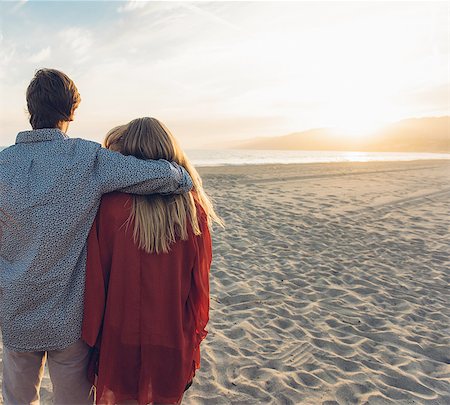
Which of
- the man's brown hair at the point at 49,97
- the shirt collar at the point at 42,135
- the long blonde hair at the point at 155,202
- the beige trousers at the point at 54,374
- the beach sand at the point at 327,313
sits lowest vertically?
the beach sand at the point at 327,313

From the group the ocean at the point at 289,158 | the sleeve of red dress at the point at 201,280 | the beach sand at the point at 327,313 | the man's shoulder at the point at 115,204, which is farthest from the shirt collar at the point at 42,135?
the ocean at the point at 289,158

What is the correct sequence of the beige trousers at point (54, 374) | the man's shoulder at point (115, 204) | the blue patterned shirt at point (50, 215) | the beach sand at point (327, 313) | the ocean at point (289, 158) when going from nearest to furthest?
the blue patterned shirt at point (50, 215) → the man's shoulder at point (115, 204) → the beige trousers at point (54, 374) → the beach sand at point (327, 313) → the ocean at point (289, 158)

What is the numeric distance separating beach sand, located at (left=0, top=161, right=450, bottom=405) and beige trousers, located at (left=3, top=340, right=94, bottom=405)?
4.10 feet

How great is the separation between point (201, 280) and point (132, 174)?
2.17 feet

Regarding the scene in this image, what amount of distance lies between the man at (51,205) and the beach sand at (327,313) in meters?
1.70

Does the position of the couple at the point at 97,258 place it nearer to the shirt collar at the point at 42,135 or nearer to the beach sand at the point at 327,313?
the shirt collar at the point at 42,135

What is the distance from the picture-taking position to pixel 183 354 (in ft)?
6.13

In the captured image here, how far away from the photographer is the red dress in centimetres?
168

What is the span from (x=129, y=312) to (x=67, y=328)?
282 millimetres

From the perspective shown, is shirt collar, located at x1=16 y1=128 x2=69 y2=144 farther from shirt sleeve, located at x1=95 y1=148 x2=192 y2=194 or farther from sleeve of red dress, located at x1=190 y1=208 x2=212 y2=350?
sleeve of red dress, located at x1=190 y1=208 x2=212 y2=350

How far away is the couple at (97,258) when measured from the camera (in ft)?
5.15

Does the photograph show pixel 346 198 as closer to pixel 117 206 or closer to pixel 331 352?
pixel 331 352

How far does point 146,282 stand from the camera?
1743mm

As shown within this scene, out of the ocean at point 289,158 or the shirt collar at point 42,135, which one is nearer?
the shirt collar at point 42,135
